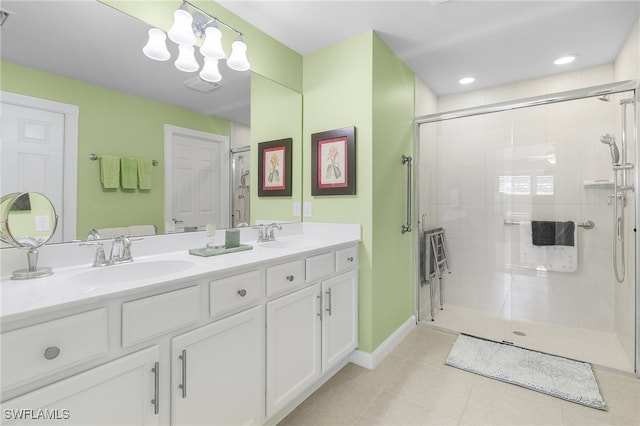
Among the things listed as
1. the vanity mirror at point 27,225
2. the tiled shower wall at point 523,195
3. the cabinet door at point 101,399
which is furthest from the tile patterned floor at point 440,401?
the vanity mirror at point 27,225

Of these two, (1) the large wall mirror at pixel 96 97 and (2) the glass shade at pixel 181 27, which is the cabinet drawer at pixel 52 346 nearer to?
(1) the large wall mirror at pixel 96 97

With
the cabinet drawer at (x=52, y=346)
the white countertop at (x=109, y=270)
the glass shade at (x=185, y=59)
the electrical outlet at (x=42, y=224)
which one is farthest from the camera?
the glass shade at (x=185, y=59)

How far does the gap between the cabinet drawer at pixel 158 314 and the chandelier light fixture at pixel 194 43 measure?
128cm

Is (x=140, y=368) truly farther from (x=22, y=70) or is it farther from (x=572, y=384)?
(x=572, y=384)

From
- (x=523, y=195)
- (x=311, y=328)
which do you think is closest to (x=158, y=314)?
(x=311, y=328)

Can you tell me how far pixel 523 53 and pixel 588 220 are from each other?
59.7 inches

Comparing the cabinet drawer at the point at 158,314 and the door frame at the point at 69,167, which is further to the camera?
the door frame at the point at 69,167

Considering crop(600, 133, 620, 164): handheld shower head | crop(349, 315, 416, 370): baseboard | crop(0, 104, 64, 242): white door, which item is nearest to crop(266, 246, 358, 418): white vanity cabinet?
crop(349, 315, 416, 370): baseboard

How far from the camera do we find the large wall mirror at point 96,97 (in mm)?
1195

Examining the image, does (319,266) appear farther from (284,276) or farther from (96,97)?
(96,97)

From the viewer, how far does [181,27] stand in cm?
155

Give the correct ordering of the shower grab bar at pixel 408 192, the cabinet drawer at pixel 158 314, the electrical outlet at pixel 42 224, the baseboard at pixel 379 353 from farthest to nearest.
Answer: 1. the shower grab bar at pixel 408 192
2. the baseboard at pixel 379 353
3. the electrical outlet at pixel 42 224
4. the cabinet drawer at pixel 158 314

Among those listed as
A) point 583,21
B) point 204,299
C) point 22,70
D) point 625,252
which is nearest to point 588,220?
point 625,252

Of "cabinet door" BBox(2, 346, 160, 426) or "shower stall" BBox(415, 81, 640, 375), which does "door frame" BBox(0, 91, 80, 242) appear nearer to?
"cabinet door" BBox(2, 346, 160, 426)
